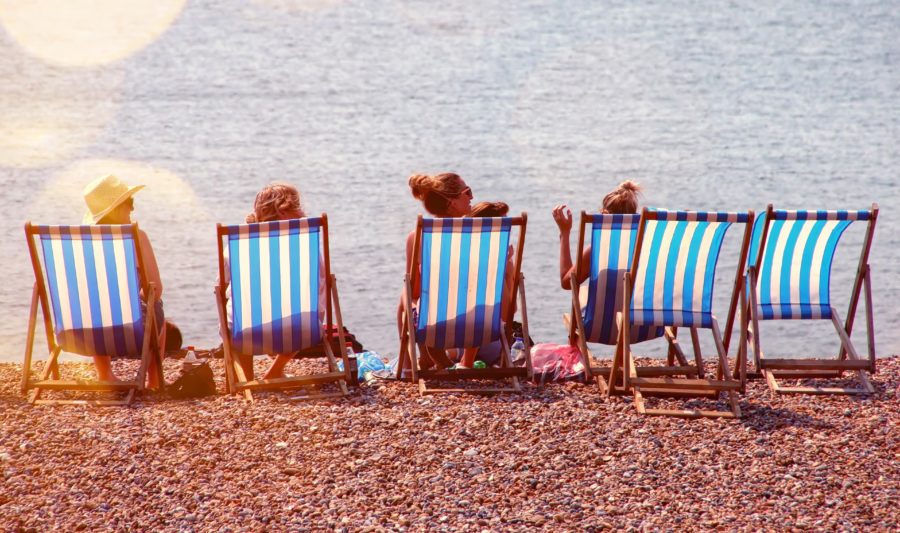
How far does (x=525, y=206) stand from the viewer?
1261 centimetres

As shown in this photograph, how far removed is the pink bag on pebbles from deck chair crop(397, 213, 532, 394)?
5.7 inches

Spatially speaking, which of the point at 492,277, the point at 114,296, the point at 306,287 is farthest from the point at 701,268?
the point at 114,296

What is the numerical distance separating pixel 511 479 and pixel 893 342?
464 cm

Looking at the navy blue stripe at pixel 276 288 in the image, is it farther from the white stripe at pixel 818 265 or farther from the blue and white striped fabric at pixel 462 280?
the white stripe at pixel 818 265

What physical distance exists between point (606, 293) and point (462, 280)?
2.30 ft

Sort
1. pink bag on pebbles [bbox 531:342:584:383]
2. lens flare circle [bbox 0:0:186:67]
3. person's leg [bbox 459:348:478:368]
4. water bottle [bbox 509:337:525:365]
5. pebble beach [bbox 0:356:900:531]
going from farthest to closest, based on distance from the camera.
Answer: lens flare circle [bbox 0:0:186:67] → water bottle [bbox 509:337:525:365] → person's leg [bbox 459:348:478:368] → pink bag on pebbles [bbox 531:342:584:383] → pebble beach [bbox 0:356:900:531]

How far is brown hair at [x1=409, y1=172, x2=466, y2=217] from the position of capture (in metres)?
5.35

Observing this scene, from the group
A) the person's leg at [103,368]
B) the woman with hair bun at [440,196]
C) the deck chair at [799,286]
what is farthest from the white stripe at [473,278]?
the person's leg at [103,368]

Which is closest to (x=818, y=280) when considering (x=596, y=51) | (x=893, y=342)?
(x=893, y=342)

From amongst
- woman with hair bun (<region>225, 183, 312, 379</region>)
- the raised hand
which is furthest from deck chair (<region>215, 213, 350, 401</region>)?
the raised hand

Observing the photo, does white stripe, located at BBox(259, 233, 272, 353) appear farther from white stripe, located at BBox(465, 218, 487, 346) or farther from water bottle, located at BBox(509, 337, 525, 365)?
water bottle, located at BBox(509, 337, 525, 365)

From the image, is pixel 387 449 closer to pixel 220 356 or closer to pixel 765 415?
pixel 765 415

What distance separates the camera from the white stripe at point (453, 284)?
16.5 feet

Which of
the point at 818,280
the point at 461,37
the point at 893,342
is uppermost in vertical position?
the point at 461,37
